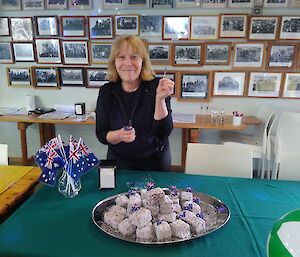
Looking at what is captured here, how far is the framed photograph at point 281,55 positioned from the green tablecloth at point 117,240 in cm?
200

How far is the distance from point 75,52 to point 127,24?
2.33 ft

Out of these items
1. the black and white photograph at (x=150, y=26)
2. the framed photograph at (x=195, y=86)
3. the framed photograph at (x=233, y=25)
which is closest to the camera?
the framed photograph at (x=233, y=25)

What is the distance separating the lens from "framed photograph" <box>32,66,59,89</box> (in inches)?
137

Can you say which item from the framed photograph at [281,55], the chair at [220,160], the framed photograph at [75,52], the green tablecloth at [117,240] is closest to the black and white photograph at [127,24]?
the framed photograph at [75,52]

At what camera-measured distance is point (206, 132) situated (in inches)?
136

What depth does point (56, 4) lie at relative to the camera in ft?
10.7

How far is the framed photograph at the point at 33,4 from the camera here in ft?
10.8

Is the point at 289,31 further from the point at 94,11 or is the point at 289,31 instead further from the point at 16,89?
the point at 16,89

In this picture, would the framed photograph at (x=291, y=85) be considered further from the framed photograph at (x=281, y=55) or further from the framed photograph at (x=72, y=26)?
the framed photograph at (x=72, y=26)

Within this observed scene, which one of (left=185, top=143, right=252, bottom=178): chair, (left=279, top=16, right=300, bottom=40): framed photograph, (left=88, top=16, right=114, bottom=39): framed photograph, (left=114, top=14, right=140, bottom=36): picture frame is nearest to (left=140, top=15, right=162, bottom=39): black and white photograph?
(left=114, top=14, right=140, bottom=36): picture frame

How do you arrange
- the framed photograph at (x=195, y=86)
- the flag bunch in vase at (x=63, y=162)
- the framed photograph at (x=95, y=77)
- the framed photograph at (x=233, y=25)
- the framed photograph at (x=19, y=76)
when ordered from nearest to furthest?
the flag bunch in vase at (x=63, y=162) → the framed photograph at (x=233, y=25) → the framed photograph at (x=195, y=86) → the framed photograph at (x=95, y=77) → the framed photograph at (x=19, y=76)

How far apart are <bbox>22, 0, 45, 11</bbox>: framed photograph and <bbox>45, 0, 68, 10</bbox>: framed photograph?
0.07m

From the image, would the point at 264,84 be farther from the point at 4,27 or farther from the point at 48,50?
the point at 4,27

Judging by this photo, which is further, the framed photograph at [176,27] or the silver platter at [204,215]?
the framed photograph at [176,27]
